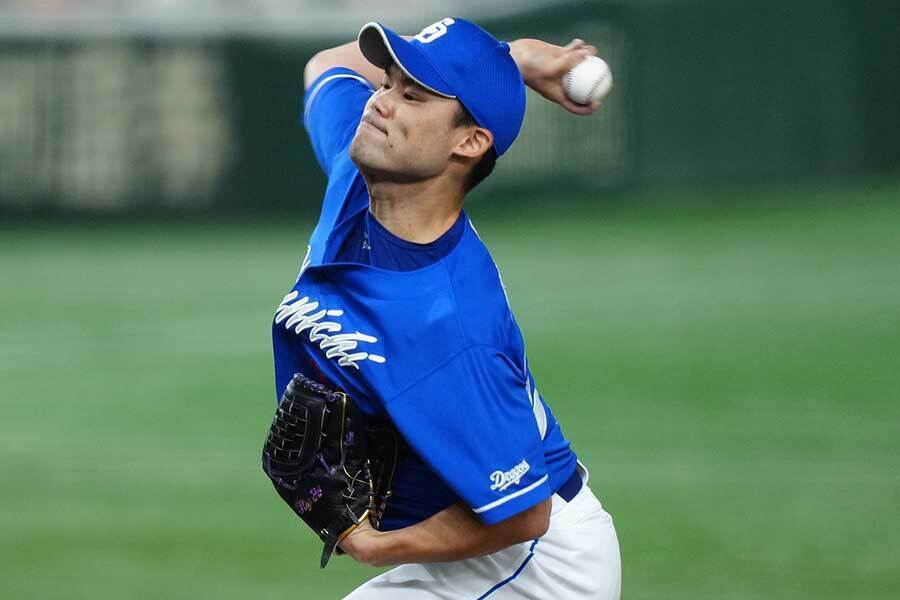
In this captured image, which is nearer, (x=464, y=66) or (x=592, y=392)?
(x=464, y=66)

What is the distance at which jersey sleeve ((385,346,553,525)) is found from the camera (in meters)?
2.89

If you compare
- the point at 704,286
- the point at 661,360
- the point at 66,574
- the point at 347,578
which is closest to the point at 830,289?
the point at 704,286

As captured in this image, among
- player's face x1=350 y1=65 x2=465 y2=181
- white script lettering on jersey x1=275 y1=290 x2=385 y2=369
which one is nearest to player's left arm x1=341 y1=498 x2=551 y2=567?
white script lettering on jersey x1=275 y1=290 x2=385 y2=369

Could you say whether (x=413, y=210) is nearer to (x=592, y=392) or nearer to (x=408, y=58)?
(x=408, y=58)

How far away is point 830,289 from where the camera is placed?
1129 cm

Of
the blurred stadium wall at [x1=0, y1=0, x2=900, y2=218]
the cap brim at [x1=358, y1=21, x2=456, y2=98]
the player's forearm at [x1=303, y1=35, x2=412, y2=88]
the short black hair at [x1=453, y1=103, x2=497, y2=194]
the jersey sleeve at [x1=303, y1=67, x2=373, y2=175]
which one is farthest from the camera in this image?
the blurred stadium wall at [x1=0, y1=0, x2=900, y2=218]

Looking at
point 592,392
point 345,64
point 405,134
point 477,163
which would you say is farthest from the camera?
point 592,392

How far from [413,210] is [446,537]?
2.51 feet

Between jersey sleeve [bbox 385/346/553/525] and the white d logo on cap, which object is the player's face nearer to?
the white d logo on cap

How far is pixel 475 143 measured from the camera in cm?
324

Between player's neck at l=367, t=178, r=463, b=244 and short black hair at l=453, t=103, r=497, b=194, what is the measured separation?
0.12 meters

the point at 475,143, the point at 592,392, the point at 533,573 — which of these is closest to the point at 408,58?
the point at 475,143

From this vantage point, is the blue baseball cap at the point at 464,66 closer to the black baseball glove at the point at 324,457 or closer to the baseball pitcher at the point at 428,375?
the baseball pitcher at the point at 428,375

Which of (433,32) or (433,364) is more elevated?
(433,32)
